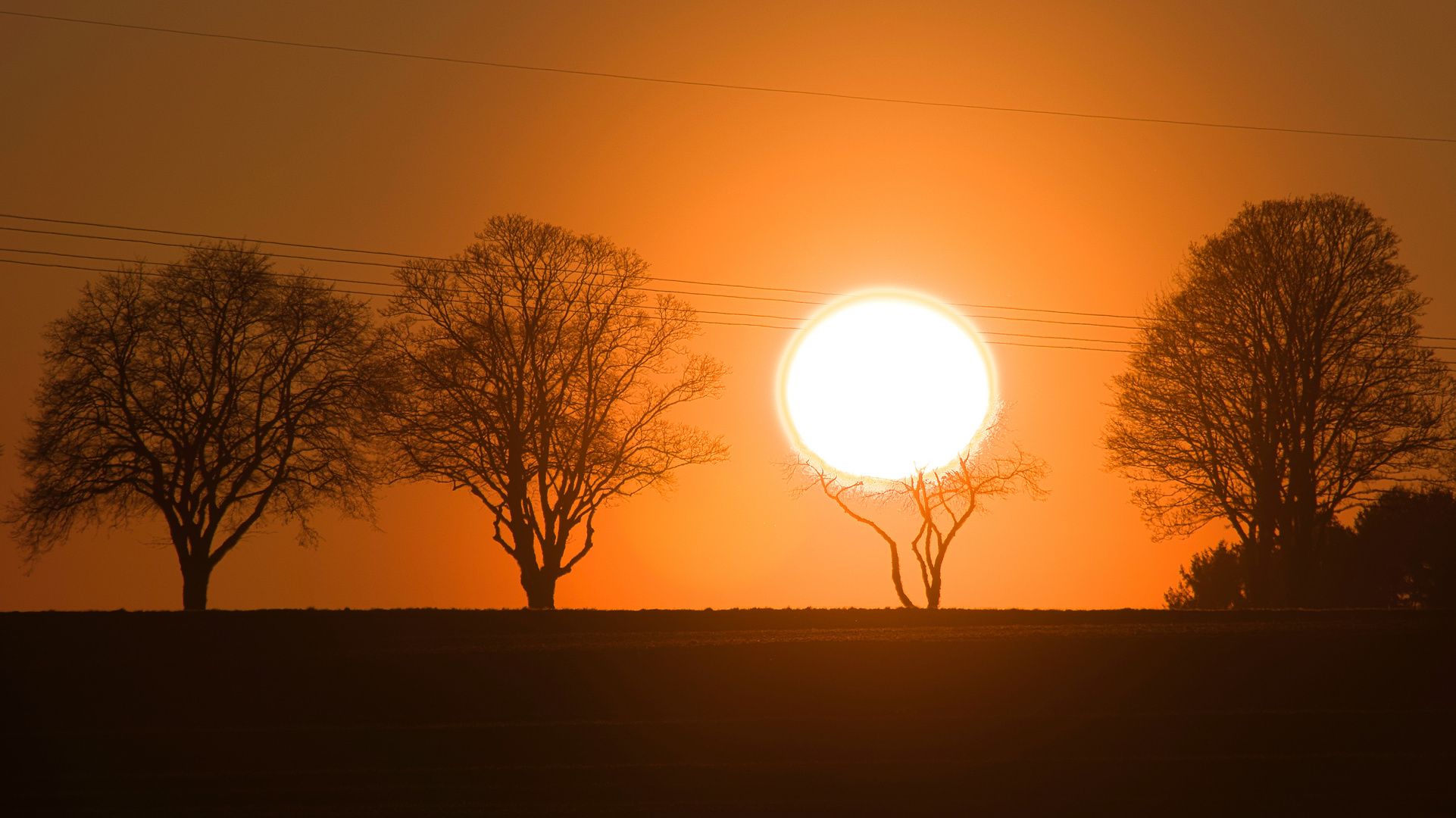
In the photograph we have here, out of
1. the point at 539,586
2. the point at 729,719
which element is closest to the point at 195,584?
the point at 539,586

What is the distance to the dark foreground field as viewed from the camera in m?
13.9

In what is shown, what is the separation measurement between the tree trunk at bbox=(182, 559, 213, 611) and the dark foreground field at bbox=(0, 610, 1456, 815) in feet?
32.4

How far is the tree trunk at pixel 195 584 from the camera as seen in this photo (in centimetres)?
3300

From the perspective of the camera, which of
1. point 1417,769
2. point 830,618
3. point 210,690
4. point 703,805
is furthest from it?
point 830,618

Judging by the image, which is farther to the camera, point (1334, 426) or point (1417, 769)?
point (1334, 426)

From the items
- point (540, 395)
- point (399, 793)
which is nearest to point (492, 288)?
point (540, 395)

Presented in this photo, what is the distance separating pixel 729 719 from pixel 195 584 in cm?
2215

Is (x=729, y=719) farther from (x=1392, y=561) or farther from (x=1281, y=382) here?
(x=1392, y=561)

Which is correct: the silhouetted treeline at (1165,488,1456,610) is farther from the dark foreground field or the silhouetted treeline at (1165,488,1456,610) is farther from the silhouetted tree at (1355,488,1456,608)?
the dark foreground field

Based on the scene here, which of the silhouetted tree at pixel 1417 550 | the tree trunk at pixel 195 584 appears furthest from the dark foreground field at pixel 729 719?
the silhouetted tree at pixel 1417 550

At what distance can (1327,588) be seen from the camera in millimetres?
66125

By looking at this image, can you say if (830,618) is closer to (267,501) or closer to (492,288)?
(492,288)

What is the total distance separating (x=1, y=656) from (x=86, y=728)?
15.5 ft

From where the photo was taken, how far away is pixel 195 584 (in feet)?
109
